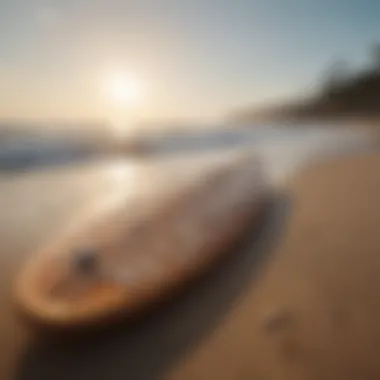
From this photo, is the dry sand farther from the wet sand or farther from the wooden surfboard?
the wooden surfboard

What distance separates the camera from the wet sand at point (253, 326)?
1.16 meters

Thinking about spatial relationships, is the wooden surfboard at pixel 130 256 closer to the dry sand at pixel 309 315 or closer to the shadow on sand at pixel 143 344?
the shadow on sand at pixel 143 344

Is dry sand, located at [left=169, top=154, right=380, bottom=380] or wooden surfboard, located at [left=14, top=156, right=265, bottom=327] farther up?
wooden surfboard, located at [left=14, top=156, right=265, bottom=327]

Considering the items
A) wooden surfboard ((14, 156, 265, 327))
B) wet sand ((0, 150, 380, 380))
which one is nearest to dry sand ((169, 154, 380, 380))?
wet sand ((0, 150, 380, 380))

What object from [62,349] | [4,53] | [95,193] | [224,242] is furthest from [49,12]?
[62,349]

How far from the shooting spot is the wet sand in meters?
1.16

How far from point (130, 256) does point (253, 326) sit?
0.51m

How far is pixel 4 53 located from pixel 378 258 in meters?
2.01

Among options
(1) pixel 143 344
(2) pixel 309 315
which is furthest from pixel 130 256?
(2) pixel 309 315

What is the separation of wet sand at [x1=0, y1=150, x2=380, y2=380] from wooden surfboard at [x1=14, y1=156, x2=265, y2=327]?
9cm

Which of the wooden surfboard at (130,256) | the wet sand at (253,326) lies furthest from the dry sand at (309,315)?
the wooden surfboard at (130,256)

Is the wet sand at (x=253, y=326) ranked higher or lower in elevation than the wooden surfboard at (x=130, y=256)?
lower

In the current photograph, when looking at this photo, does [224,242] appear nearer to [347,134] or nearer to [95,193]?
[95,193]

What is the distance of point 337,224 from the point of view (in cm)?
208
